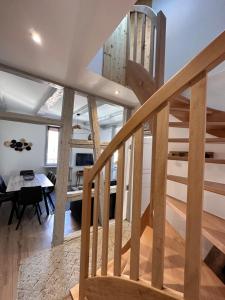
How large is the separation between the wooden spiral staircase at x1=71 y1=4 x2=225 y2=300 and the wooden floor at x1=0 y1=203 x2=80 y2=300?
1.17m

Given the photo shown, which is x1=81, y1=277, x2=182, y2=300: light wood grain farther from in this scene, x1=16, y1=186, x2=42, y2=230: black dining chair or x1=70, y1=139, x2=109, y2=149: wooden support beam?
x1=16, y1=186, x2=42, y2=230: black dining chair

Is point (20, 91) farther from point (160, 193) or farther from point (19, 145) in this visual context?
point (160, 193)

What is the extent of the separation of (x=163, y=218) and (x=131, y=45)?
9.52 feet

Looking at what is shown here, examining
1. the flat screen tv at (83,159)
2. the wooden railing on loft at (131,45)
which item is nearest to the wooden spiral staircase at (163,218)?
the wooden railing on loft at (131,45)

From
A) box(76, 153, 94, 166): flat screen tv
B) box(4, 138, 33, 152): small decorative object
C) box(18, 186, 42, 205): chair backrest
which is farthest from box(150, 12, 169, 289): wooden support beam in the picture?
box(76, 153, 94, 166): flat screen tv

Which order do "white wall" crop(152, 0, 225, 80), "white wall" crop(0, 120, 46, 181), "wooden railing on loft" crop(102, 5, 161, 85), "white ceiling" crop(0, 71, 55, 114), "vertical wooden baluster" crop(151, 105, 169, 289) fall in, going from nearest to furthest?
1. "vertical wooden baluster" crop(151, 105, 169, 289)
2. "white wall" crop(152, 0, 225, 80)
3. "wooden railing on loft" crop(102, 5, 161, 85)
4. "white ceiling" crop(0, 71, 55, 114)
5. "white wall" crop(0, 120, 46, 181)

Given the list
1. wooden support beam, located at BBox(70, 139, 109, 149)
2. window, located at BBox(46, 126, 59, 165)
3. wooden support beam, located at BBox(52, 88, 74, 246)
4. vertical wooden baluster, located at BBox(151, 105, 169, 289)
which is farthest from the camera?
window, located at BBox(46, 126, 59, 165)

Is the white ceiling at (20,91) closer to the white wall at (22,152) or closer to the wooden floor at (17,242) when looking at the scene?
the white wall at (22,152)

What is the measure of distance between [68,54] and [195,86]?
1615mm

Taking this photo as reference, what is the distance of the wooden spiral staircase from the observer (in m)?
0.72

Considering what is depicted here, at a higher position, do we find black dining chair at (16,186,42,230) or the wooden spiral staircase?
the wooden spiral staircase

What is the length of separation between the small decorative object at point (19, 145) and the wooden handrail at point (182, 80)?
569cm

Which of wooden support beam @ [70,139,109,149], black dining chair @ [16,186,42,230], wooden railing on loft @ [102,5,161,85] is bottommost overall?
black dining chair @ [16,186,42,230]

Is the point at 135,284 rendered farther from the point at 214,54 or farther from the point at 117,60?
the point at 117,60
